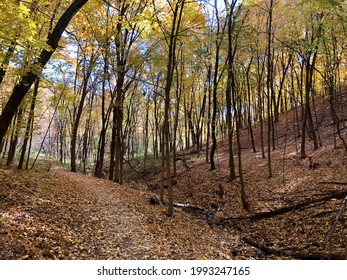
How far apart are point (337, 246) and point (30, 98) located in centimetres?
1332

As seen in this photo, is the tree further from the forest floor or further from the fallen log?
the fallen log

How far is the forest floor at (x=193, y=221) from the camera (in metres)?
5.46

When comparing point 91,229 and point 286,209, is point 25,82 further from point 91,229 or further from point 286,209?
point 286,209

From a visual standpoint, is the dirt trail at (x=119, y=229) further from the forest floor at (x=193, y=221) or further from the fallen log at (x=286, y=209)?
the fallen log at (x=286, y=209)

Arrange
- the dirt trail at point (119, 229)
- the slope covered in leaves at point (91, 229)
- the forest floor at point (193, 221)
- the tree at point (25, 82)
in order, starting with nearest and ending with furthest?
the slope covered in leaves at point (91, 229)
the forest floor at point (193, 221)
the dirt trail at point (119, 229)
the tree at point (25, 82)

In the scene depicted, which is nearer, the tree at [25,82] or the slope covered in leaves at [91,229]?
the slope covered in leaves at [91,229]

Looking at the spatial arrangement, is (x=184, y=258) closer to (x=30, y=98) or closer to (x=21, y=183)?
(x=21, y=183)

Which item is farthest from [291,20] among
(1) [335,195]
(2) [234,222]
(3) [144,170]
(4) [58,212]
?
(3) [144,170]

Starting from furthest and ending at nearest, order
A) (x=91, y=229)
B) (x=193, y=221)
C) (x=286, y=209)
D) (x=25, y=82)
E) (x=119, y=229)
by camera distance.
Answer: (x=193, y=221) < (x=286, y=209) < (x=119, y=229) < (x=91, y=229) < (x=25, y=82)

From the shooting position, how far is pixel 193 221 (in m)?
9.76

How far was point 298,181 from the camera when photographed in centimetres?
1158

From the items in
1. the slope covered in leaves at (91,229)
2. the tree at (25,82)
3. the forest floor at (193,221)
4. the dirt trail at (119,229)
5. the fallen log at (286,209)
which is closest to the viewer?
the slope covered in leaves at (91,229)

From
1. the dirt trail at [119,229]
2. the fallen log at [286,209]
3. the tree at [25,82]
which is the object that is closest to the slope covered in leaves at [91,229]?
the dirt trail at [119,229]

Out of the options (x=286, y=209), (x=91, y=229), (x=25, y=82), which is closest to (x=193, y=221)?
(x=286, y=209)
